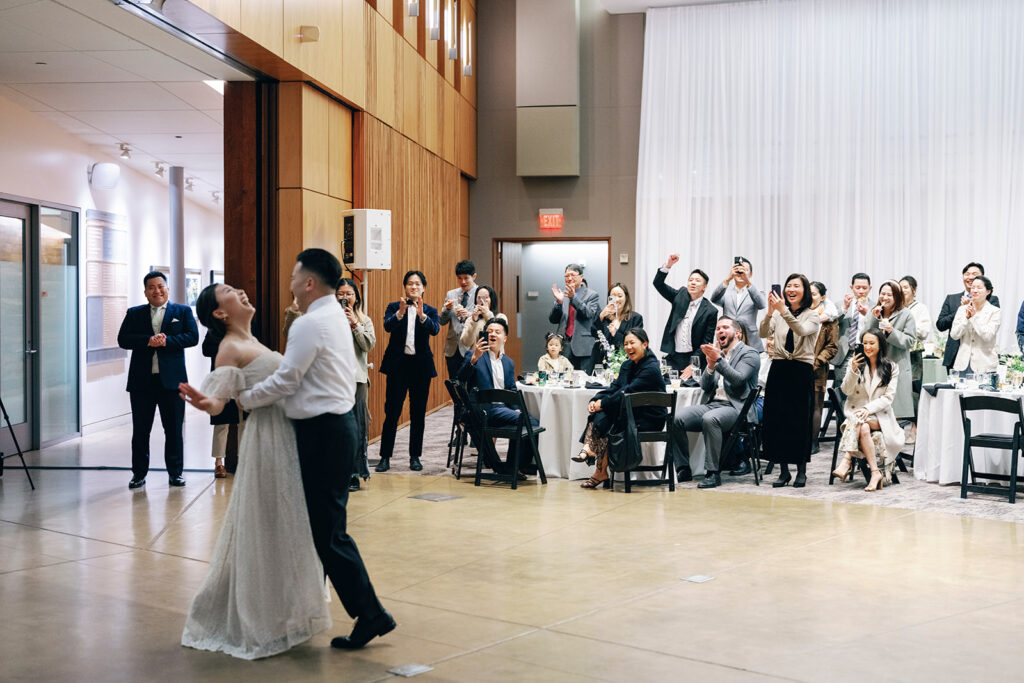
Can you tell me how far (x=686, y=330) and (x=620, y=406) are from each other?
205 centimetres

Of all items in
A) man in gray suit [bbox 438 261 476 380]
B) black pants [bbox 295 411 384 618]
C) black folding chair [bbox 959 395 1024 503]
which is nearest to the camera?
black pants [bbox 295 411 384 618]

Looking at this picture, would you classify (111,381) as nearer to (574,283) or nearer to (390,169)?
(390,169)

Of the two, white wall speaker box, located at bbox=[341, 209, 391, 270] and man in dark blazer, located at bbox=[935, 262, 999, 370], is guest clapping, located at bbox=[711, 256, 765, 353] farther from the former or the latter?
white wall speaker box, located at bbox=[341, 209, 391, 270]

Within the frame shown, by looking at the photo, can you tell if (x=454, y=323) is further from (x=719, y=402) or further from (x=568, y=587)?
(x=568, y=587)

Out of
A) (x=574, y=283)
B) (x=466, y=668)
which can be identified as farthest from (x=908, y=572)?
(x=574, y=283)

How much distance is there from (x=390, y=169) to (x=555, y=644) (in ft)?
25.3

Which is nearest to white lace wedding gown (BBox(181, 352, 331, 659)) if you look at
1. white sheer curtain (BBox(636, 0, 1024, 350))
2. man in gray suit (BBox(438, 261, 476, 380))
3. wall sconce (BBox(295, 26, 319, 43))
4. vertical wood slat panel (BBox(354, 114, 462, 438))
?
wall sconce (BBox(295, 26, 319, 43))

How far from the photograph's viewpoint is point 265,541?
4.16m

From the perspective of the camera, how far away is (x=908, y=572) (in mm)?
5586

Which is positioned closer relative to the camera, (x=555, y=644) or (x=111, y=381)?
(x=555, y=644)

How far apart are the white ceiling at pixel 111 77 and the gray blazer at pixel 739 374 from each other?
179 inches

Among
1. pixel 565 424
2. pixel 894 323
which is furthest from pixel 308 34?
pixel 894 323

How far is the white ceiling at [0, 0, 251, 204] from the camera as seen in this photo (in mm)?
6945

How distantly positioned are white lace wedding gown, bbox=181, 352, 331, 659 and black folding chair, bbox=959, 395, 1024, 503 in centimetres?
531
